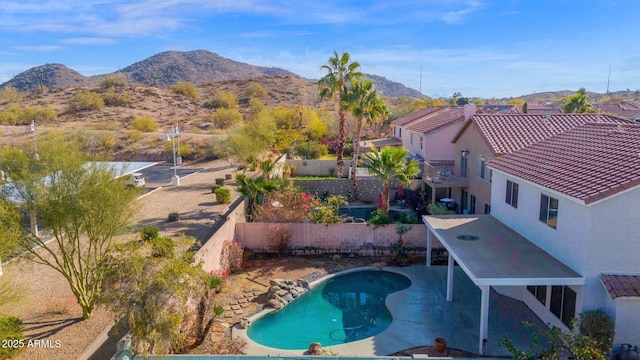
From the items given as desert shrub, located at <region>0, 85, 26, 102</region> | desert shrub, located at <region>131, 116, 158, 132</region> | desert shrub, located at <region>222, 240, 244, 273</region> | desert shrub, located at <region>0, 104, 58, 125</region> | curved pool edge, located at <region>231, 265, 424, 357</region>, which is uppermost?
desert shrub, located at <region>0, 85, 26, 102</region>

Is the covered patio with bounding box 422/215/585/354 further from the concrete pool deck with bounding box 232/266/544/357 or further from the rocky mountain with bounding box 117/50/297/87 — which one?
the rocky mountain with bounding box 117/50/297/87

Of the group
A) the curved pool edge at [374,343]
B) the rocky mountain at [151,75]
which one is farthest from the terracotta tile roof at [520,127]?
the rocky mountain at [151,75]

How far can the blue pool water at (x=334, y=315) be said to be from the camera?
15.8m

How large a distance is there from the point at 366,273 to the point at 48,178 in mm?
14317

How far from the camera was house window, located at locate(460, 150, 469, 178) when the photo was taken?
95.7ft

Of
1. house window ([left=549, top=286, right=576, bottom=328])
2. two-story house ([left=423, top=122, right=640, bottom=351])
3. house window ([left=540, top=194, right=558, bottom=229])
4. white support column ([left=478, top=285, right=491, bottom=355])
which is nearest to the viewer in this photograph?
two-story house ([left=423, top=122, right=640, bottom=351])

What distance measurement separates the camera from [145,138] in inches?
2425

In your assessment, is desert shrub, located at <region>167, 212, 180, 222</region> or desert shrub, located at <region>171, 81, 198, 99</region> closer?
desert shrub, located at <region>167, 212, 180, 222</region>

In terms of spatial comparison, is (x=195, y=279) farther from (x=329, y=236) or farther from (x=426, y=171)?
(x=426, y=171)

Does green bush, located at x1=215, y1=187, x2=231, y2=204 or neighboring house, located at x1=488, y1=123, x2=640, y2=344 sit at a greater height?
neighboring house, located at x1=488, y1=123, x2=640, y2=344

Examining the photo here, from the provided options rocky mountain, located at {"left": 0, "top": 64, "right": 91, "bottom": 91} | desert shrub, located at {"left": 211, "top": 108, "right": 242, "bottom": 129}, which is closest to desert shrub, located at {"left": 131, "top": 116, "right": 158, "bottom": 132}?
desert shrub, located at {"left": 211, "top": 108, "right": 242, "bottom": 129}

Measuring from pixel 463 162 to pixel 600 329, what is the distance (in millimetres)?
18001

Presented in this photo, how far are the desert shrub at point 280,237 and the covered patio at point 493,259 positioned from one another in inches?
294

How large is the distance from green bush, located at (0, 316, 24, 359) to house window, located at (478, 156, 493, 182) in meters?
22.6
